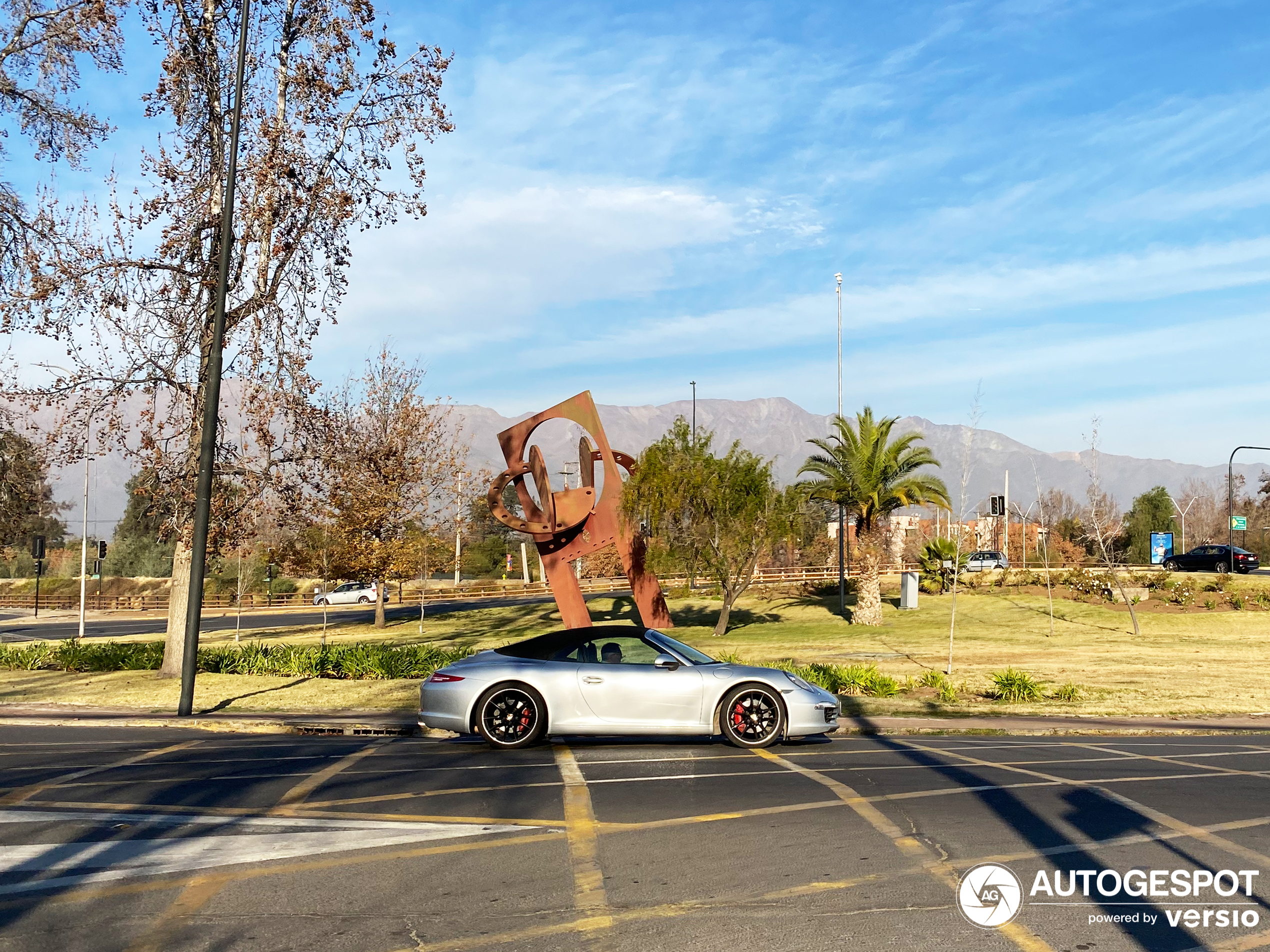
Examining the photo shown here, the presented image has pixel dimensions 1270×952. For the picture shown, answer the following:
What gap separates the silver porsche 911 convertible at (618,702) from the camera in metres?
11.2

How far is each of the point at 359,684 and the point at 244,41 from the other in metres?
10.7

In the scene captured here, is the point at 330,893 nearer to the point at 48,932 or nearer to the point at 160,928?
the point at 160,928

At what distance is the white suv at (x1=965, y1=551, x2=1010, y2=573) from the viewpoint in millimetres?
58594

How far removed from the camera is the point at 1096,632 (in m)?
32.4

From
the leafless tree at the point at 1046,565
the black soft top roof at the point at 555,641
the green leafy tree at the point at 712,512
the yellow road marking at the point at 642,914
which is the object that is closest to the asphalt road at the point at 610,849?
the yellow road marking at the point at 642,914

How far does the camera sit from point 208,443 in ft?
51.5

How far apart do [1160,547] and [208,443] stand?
5940 cm

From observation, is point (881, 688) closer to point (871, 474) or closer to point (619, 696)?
Result: point (619, 696)

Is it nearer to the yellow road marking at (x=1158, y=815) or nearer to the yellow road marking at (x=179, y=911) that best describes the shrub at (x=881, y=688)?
the yellow road marking at (x=1158, y=815)

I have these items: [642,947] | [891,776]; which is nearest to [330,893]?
[642,947]

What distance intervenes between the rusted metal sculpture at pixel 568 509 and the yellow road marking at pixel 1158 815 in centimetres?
1957

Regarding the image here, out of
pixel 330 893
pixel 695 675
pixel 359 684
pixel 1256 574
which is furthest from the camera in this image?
pixel 1256 574

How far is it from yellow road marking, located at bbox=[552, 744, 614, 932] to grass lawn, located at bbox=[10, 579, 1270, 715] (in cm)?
793

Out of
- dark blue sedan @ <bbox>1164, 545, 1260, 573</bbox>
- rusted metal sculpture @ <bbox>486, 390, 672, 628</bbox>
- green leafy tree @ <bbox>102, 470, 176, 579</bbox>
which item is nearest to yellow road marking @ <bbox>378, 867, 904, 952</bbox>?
rusted metal sculpture @ <bbox>486, 390, 672, 628</bbox>
